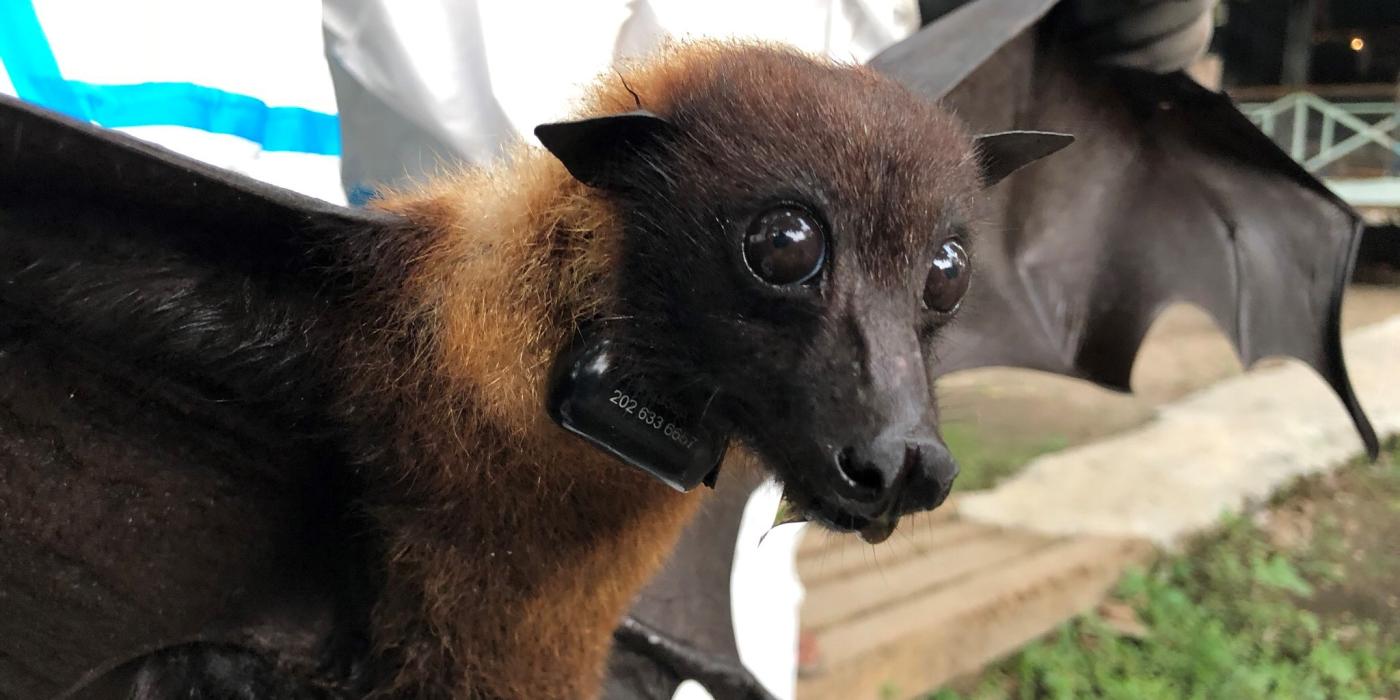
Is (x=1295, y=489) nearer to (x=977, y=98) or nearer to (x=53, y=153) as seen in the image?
(x=977, y=98)

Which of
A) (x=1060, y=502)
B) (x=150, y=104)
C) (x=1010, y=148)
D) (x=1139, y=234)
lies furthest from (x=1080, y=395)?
(x=150, y=104)

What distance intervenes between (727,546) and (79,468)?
0.45 meters

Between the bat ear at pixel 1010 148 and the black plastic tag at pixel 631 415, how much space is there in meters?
0.20

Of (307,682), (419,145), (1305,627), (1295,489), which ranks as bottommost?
(1295,489)

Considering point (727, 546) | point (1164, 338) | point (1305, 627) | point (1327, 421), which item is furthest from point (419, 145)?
point (1164, 338)

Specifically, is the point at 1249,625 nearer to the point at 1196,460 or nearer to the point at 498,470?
the point at 1196,460

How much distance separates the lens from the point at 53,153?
0.37 m

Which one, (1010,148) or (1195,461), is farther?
(1195,461)

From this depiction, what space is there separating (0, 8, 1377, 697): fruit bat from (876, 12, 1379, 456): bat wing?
1.35ft

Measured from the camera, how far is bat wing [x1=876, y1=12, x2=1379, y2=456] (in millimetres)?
836

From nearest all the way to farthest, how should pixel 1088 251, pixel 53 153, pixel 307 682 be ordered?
pixel 53 153, pixel 307 682, pixel 1088 251

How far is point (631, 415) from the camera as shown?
0.35 m

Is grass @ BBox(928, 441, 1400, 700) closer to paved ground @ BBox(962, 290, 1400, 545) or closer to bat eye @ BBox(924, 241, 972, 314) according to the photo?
paved ground @ BBox(962, 290, 1400, 545)

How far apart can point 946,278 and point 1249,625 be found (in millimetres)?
1557
